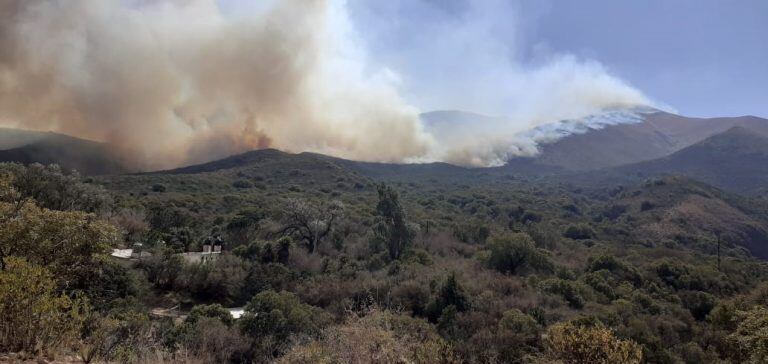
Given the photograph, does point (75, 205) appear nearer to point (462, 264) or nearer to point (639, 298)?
point (462, 264)

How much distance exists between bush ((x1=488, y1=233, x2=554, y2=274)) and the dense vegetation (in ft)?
0.60

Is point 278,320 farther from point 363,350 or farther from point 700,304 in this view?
point 700,304

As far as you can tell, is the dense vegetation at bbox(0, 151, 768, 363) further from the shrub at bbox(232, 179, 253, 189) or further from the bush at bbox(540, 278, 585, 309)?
the shrub at bbox(232, 179, 253, 189)

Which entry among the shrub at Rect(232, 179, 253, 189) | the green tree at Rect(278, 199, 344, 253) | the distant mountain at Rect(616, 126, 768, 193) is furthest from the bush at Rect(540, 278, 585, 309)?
the distant mountain at Rect(616, 126, 768, 193)

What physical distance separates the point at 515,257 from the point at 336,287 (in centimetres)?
1919

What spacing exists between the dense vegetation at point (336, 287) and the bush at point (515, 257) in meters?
0.18

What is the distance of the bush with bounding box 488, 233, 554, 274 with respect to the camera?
42.2m

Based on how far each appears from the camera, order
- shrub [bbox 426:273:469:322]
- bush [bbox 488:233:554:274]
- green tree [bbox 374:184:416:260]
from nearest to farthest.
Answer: shrub [bbox 426:273:469:322] < bush [bbox 488:233:554:274] < green tree [bbox 374:184:416:260]

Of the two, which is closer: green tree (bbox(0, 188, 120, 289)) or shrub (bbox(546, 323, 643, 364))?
shrub (bbox(546, 323, 643, 364))

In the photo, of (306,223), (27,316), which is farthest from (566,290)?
(27,316)

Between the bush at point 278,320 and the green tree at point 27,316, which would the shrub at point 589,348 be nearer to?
the bush at point 278,320

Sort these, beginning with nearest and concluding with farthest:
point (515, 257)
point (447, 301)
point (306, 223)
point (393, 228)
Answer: point (447, 301)
point (515, 257)
point (393, 228)
point (306, 223)

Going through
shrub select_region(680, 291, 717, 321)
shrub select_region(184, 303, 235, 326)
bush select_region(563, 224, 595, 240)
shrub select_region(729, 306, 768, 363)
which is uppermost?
Result: shrub select_region(729, 306, 768, 363)

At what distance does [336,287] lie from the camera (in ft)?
103
